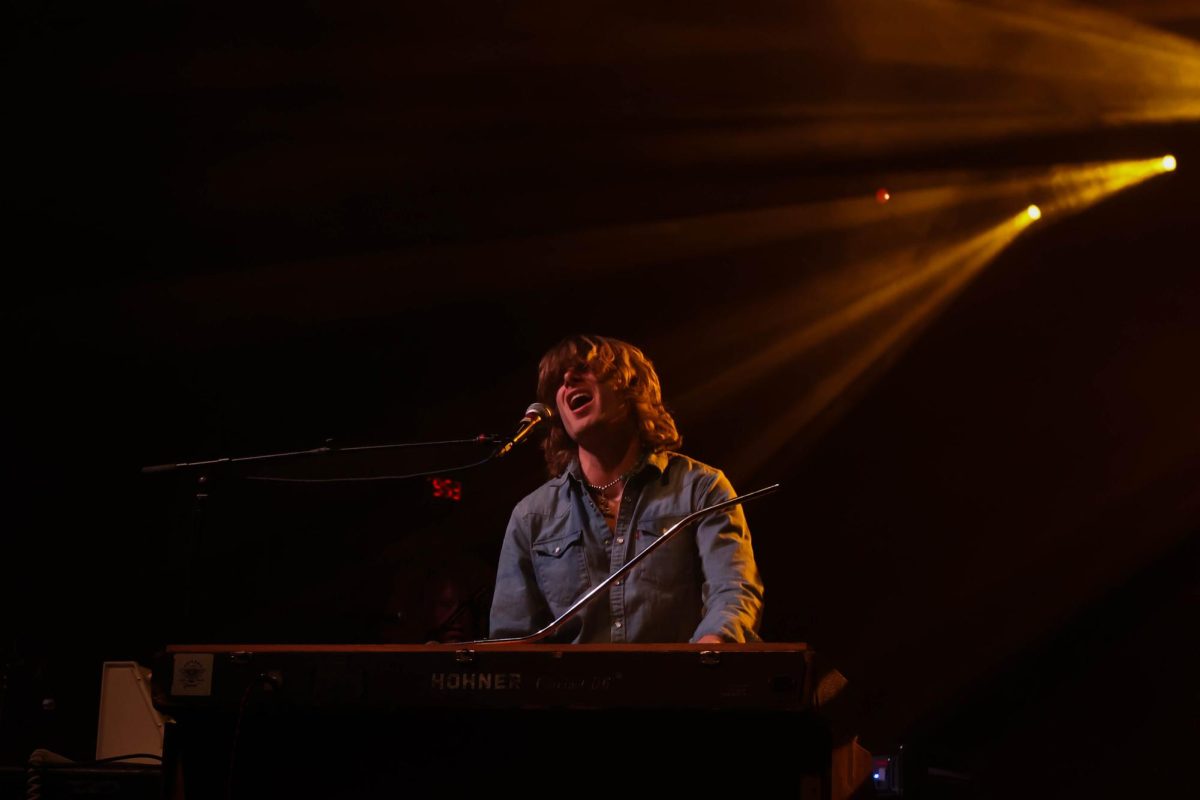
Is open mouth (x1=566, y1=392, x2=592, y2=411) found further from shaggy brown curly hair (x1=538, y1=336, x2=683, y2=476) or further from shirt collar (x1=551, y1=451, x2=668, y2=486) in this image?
shirt collar (x1=551, y1=451, x2=668, y2=486)

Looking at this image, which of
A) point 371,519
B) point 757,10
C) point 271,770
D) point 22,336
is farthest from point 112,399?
point 271,770

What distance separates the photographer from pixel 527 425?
8.05 feet

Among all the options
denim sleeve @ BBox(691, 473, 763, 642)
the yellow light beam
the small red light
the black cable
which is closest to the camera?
the black cable

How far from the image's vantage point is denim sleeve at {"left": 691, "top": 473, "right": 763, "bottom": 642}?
226 cm

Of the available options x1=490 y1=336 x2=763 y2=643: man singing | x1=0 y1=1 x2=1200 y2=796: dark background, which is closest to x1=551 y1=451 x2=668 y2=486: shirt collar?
x1=490 y1=336 x2=763 y2=643: man singing

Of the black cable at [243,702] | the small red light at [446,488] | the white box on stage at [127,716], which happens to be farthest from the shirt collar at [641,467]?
the small red light at [446,488]

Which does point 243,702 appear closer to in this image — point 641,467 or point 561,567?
point 561,567

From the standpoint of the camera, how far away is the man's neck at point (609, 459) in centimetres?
283

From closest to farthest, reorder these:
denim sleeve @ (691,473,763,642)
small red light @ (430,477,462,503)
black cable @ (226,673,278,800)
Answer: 1. black cable @ (226,673,278,800)
2. denim sleeve @ (691,473,763,642)
3. small red light @ (430,477,462,503)

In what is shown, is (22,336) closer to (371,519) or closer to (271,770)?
(371,519)

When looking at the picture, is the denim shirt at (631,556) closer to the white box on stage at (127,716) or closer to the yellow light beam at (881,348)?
the white box on stage at (127,716)

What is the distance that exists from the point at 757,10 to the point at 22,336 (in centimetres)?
373

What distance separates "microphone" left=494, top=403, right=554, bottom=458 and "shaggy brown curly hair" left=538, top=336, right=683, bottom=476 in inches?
13.3

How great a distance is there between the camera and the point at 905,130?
534 centimetres
